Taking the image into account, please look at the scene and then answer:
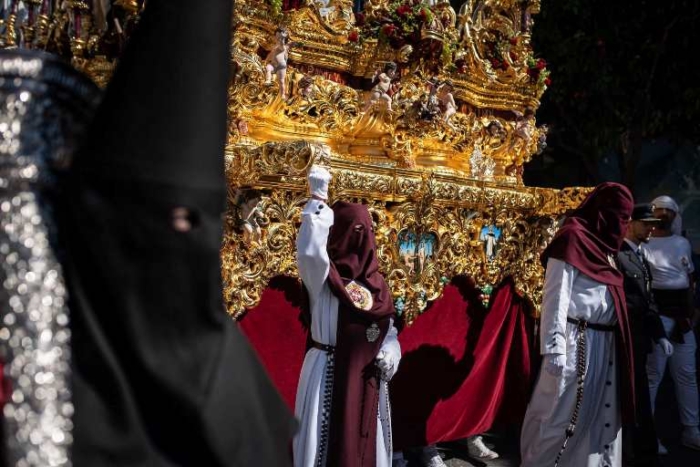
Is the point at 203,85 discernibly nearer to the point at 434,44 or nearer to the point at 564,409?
the point at 564,409

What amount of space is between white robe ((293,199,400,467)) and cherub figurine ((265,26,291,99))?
132 cm

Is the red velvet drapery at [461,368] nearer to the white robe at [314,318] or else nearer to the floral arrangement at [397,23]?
the white robe at [314,318]

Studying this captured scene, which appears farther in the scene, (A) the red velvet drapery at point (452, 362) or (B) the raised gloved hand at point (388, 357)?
(A) the red velvet drapery at point (452, 362)

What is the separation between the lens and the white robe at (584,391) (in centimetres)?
426

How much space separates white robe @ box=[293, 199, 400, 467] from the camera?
10.5 feet

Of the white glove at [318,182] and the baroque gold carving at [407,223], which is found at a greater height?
the white glove at [318,182]

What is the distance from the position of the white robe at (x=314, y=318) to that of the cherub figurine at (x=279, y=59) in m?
1.32

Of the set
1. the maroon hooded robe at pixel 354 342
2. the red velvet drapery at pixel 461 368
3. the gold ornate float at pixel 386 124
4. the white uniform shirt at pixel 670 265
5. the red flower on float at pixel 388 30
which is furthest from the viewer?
the white uniform shirt at pixel 670 265

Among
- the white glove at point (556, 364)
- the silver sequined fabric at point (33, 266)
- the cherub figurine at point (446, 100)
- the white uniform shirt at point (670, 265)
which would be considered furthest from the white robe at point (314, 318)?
the white uniform shirt at point (670, 265)

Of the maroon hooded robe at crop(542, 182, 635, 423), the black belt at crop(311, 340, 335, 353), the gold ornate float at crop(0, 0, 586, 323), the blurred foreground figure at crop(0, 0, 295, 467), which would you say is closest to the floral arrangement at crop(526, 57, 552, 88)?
the gold ornate float at crop(0, 0, 586, 323)

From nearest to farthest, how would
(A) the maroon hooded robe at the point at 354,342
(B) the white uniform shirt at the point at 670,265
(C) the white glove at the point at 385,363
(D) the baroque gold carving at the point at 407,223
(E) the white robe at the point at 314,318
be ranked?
(E) the white robe at the point at 314,318 → (A) the maroon hooded robe at the point at 354,342 → (C) the white glove at the point at 385,363 → (D) the baroque gold carving at the point at 407,223 → (B) the white uniform shirt at the point at 670,265

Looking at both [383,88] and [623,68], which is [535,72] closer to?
[383,88]

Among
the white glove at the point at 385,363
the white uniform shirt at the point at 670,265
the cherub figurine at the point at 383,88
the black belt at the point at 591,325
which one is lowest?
the white glove at the point at 385,363

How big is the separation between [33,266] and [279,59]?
3537 millimetres
